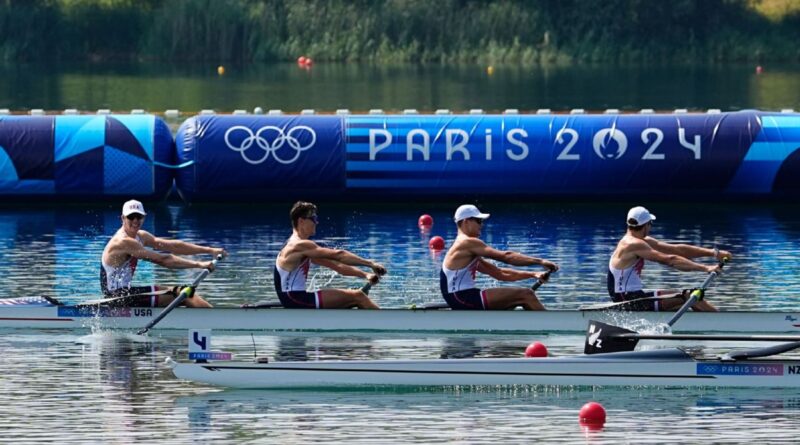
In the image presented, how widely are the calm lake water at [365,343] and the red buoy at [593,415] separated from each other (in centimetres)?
14

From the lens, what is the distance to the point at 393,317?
926 inches

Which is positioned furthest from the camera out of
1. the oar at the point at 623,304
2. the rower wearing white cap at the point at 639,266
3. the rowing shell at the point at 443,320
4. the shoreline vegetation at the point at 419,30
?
the shoreline vegetation at the point at 419,30

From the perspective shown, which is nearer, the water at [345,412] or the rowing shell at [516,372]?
the water at [345,412]

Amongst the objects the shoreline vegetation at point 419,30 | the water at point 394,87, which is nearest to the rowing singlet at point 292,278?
the water at point 394,87

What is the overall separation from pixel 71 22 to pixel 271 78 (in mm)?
15638

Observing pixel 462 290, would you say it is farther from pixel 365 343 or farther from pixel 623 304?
pixel 623 304

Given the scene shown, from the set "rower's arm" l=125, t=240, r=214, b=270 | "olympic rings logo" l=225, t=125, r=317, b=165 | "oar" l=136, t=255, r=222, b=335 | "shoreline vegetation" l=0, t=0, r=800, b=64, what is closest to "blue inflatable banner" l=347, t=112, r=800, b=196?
"olympic rings logo" l=225, t=125, r=317, b=165

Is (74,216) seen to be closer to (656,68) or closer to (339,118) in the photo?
(339,118)

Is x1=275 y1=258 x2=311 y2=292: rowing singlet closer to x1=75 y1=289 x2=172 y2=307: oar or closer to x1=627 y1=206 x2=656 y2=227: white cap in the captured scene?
x1=75 y1=289 x2=172 y2=307: oar

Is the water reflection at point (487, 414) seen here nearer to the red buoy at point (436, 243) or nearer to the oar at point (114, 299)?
the oar at point (114, 299)

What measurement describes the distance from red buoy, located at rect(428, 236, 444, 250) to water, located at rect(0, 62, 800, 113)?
30.2 m

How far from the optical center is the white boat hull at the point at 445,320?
2330 cm

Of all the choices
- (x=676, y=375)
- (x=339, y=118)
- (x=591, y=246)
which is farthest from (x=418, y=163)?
(x=676, y=375)

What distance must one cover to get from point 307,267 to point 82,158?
14411 millimetres
